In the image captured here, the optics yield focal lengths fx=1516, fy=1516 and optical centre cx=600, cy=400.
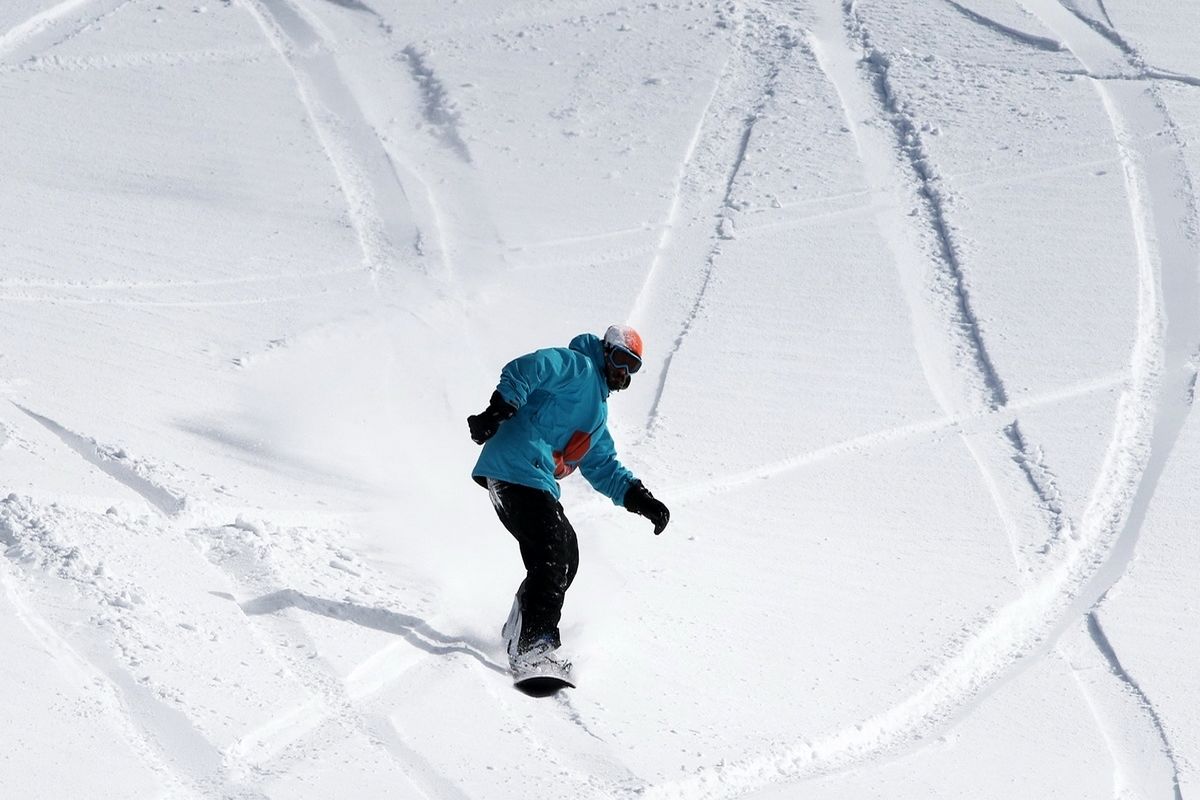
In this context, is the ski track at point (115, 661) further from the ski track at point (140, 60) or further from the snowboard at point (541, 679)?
the ski track at point (140, 60)

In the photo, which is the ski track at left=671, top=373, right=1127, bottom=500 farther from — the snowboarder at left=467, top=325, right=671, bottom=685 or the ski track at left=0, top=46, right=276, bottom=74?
the ski track at left=0, top=46, right=276, bottom=74

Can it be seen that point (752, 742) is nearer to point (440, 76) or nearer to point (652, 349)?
point (652, 349)

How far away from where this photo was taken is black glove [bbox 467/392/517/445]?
5.24 m

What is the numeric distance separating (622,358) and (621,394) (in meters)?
3.63

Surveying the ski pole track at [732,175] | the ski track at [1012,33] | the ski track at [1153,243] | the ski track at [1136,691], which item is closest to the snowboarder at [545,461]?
the ski track at [1136,691]

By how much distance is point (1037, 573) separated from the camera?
7641 mm

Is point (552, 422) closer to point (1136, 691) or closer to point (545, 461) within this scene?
point (545, 461)

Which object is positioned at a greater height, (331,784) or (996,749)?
(331,784)

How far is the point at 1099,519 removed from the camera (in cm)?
831

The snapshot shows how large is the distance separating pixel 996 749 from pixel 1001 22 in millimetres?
10332

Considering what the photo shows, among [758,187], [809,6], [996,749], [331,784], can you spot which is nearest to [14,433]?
[331,784]

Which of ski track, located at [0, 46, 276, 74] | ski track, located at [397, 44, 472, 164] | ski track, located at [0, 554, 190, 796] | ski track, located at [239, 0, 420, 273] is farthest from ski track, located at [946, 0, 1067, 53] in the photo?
ski track, located at [0, 554, 190, 796]

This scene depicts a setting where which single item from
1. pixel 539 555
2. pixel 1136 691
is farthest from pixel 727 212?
pixel 539 555

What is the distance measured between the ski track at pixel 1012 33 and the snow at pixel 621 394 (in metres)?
0.07
